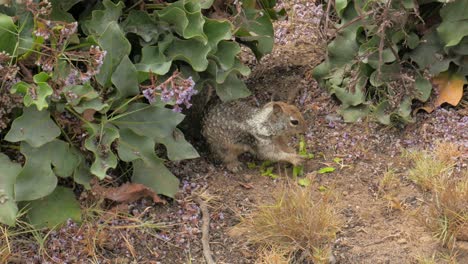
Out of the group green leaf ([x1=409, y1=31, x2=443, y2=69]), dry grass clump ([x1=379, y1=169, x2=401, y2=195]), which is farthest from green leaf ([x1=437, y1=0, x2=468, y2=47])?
dry grass clump ([x1=379, y1=169, x2=401, y2=195])

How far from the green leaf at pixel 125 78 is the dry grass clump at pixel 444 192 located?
1655 millimetres

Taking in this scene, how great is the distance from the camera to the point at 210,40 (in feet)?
14.7

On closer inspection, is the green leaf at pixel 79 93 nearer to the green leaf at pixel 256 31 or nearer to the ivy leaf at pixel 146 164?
the ivy leaf at pixel 146 164

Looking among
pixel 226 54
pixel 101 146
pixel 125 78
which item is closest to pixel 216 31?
pixel 226 54

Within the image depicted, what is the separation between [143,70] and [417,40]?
181cm

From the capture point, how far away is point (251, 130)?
4.75 meters

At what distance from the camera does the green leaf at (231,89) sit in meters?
4.65

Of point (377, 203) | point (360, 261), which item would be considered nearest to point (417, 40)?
point (377, 203)

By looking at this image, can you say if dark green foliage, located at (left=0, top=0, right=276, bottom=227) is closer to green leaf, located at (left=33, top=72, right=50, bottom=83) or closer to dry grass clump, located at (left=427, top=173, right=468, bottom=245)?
green leaf, located at (left=33, top=72, right=50, bottom=83)

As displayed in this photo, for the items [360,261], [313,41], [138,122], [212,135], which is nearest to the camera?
[360,261]

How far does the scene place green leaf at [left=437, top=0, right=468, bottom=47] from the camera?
4789mm

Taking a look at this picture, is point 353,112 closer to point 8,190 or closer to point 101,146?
point 101,146

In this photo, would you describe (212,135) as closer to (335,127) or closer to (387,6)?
(335,127)

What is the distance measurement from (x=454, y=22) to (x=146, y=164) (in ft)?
6.89
